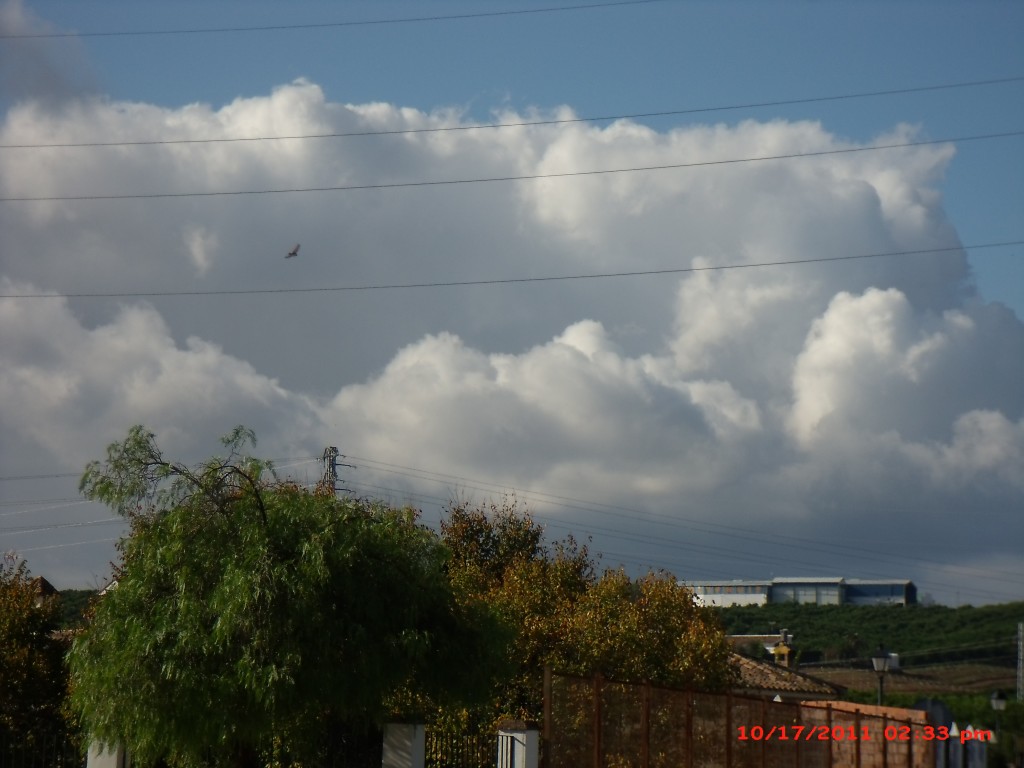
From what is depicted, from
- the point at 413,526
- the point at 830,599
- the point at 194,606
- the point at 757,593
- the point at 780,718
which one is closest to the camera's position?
the point at 194,606

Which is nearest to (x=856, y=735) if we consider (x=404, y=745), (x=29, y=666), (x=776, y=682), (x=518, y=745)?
(x=518, y=745)

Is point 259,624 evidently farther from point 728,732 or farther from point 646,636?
point 646,636

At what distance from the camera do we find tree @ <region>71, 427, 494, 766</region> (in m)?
16.4

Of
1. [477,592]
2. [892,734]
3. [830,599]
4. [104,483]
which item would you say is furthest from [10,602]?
[830,599]

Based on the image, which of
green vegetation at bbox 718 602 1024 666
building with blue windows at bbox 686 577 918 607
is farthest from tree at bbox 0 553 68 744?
building with blue windows at bbox 686 577 918 607

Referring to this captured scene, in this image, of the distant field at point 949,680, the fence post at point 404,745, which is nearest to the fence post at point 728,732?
the fence post at point 404,745

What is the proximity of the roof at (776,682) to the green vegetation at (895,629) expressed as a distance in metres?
4.62

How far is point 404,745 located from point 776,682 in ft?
101

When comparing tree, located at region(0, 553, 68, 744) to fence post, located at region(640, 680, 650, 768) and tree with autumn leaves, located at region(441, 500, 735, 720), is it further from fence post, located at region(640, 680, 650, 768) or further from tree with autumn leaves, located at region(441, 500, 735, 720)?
fence post, located at region(640, 680, 650, 768)

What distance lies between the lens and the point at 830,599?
118250 millimetres

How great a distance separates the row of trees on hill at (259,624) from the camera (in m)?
16.4

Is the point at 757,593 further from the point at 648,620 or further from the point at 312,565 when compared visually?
the point at 312,565

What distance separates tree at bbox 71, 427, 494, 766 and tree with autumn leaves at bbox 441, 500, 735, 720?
6.89m

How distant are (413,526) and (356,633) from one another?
250 centimetres
